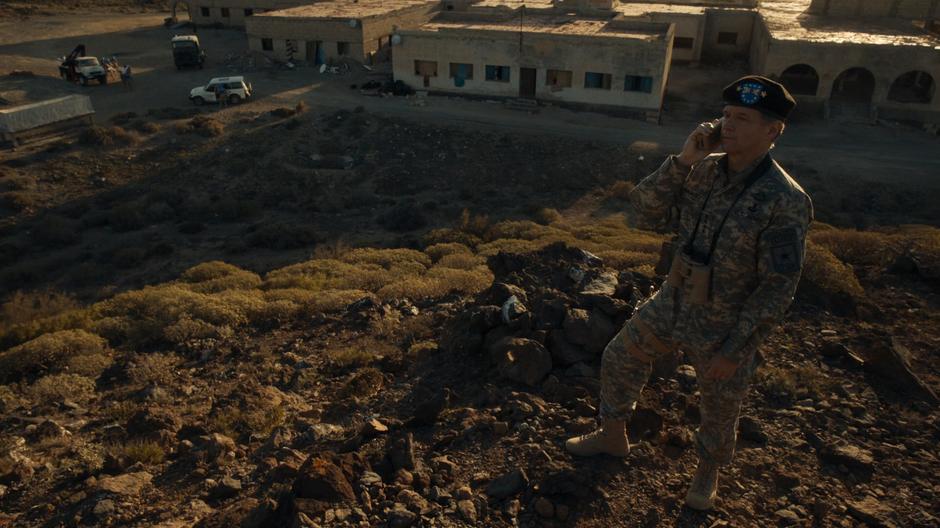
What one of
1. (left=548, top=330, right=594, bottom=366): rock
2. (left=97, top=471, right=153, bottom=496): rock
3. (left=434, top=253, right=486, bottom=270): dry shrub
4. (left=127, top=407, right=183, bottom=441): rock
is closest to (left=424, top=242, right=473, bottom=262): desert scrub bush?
(left=434, top=253, right=486, bottom=270): dry shrub

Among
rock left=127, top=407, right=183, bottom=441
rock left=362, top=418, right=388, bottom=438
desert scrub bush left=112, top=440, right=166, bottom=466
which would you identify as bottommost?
rock left=127, top=407, right=183, bottom=441

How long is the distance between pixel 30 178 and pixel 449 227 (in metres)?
15.8

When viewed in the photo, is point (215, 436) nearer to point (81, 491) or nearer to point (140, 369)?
point (81, 491)

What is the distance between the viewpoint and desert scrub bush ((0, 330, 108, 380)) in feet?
30.9

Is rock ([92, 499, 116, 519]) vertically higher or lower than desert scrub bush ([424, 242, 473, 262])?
higher

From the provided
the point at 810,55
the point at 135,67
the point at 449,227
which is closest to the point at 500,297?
the point at 449,227

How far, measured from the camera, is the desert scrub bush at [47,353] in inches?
371

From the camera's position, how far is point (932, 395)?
260 inches

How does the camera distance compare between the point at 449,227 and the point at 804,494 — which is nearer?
the point at 804,494

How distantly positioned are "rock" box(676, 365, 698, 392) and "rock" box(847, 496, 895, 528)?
1790 millimetres

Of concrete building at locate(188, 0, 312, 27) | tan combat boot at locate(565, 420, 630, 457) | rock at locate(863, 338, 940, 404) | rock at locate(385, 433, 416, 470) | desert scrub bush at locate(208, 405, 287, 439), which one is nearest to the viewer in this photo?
tan combat boot at locate(565, 420, 630, 457)

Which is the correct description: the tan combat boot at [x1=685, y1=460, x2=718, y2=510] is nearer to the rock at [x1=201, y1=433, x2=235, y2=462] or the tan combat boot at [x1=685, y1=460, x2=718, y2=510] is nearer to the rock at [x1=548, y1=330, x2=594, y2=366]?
the rock at [x1=548, y1=330, x2=594, y2=366]

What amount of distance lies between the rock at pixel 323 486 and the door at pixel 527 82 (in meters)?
29.3

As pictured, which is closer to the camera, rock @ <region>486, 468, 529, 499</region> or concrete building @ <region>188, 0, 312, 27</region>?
rock @ <region>486, 468, 529, 499</region>
